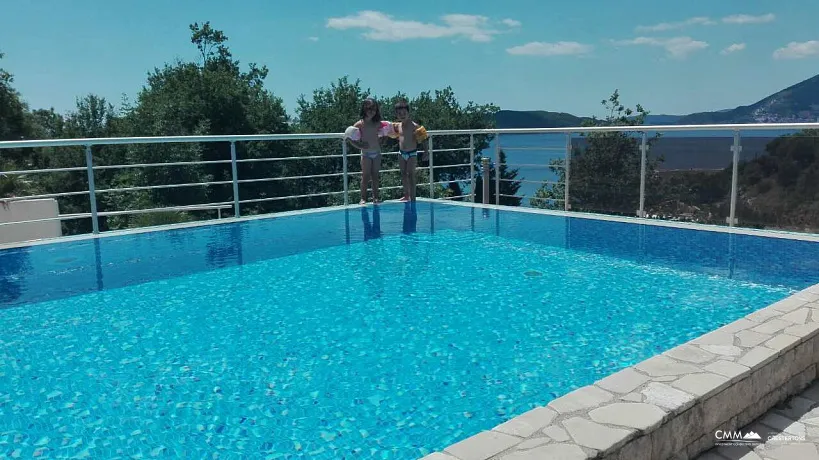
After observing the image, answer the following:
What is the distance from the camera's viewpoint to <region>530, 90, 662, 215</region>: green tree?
6.28 meters

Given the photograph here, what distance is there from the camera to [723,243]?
5.21 m

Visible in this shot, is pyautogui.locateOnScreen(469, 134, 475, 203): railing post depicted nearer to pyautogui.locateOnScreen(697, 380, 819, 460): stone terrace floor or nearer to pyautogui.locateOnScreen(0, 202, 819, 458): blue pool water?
pyautogui.locateOnScreen(0, 202, 819, 458): blue pool water

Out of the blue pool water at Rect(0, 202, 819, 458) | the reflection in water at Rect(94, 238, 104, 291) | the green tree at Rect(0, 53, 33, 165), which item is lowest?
the blue pool water at Rect(0, 202, 819, 458)

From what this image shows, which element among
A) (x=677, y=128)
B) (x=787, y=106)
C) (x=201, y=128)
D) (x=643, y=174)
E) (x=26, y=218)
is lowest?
(x=26, y=218)

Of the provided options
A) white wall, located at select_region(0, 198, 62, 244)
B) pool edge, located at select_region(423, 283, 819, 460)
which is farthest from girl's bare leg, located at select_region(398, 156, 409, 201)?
white wall, located at select_region(0, 198, 62, 244)

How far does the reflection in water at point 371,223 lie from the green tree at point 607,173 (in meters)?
2.20

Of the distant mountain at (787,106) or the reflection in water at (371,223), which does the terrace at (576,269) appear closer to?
the reflection in water at (371,223)

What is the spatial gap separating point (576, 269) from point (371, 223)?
2.78 m

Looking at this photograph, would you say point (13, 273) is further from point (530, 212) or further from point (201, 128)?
point (201, 128)

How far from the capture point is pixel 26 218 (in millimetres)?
9484

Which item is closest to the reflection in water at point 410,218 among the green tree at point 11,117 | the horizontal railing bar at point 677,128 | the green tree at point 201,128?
the horizontal railing bar at point 677,128

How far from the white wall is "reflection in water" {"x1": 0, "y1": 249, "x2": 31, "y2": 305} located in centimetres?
423

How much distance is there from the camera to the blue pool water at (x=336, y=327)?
2377 millimetres

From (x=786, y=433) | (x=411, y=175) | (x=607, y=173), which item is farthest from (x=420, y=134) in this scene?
(x=786, y=433)
